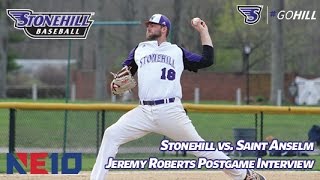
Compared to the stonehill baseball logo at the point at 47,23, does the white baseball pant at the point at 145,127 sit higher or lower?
lower

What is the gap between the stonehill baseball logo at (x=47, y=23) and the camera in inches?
580

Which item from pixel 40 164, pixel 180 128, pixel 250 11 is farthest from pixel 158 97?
pixel 250 11

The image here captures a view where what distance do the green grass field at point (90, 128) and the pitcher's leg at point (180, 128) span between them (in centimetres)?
567

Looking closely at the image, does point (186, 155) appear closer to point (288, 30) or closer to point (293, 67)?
point (288, 30)

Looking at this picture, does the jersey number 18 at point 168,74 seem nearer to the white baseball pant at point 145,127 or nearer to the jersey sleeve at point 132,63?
the white baseball pant at point 145,127

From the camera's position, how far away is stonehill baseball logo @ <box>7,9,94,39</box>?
14.7 m

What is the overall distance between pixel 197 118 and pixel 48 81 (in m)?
26.7

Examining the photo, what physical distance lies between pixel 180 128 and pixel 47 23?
6.91 m

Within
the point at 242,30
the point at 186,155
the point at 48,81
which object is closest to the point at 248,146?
the point at 186,155

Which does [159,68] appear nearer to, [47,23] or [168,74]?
[168,74]

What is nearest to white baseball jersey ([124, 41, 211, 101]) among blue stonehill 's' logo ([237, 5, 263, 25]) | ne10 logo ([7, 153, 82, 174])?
ne10 logo ([7, 153, 82, 174])

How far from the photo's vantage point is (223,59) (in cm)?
2973

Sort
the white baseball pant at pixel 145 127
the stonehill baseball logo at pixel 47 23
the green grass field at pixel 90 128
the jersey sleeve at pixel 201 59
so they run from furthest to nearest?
1. the green grass field at pixel 90 128
2. the stonehill baseball logo at pixel 47 23
3. the jersey sleeve at pixel 201 59
4. the white baseball pant at pixel 145 127

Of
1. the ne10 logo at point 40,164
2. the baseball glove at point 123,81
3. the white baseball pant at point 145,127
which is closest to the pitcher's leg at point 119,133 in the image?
the white baseball pant at point 145,127
